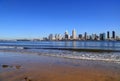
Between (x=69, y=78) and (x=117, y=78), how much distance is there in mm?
2092

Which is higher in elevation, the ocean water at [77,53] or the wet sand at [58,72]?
the wet sand at [58,72]

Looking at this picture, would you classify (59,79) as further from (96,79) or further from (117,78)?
(117,78)

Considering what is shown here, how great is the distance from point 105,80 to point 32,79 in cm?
304

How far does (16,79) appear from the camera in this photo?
7117mm

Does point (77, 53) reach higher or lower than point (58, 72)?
lower

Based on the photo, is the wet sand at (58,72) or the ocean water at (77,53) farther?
the ocean water at (77,53)

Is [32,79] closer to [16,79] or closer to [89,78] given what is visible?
[16,79]

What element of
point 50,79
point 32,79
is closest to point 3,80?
point 32,79

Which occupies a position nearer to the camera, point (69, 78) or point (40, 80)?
point (40, 80)

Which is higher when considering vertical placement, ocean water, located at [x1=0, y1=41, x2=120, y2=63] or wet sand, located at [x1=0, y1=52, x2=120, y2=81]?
wet sand, located at [x1=0, y1=52, x2=120, y2=81]

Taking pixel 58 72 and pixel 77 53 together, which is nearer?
pixel 58 72

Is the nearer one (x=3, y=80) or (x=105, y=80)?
(x=3, y=80)

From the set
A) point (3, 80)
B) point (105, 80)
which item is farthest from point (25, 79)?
point (105, 80)

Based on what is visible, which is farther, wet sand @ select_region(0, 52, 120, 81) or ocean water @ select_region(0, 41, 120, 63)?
ocean water @ select_region(0, 41, 120, 63)
